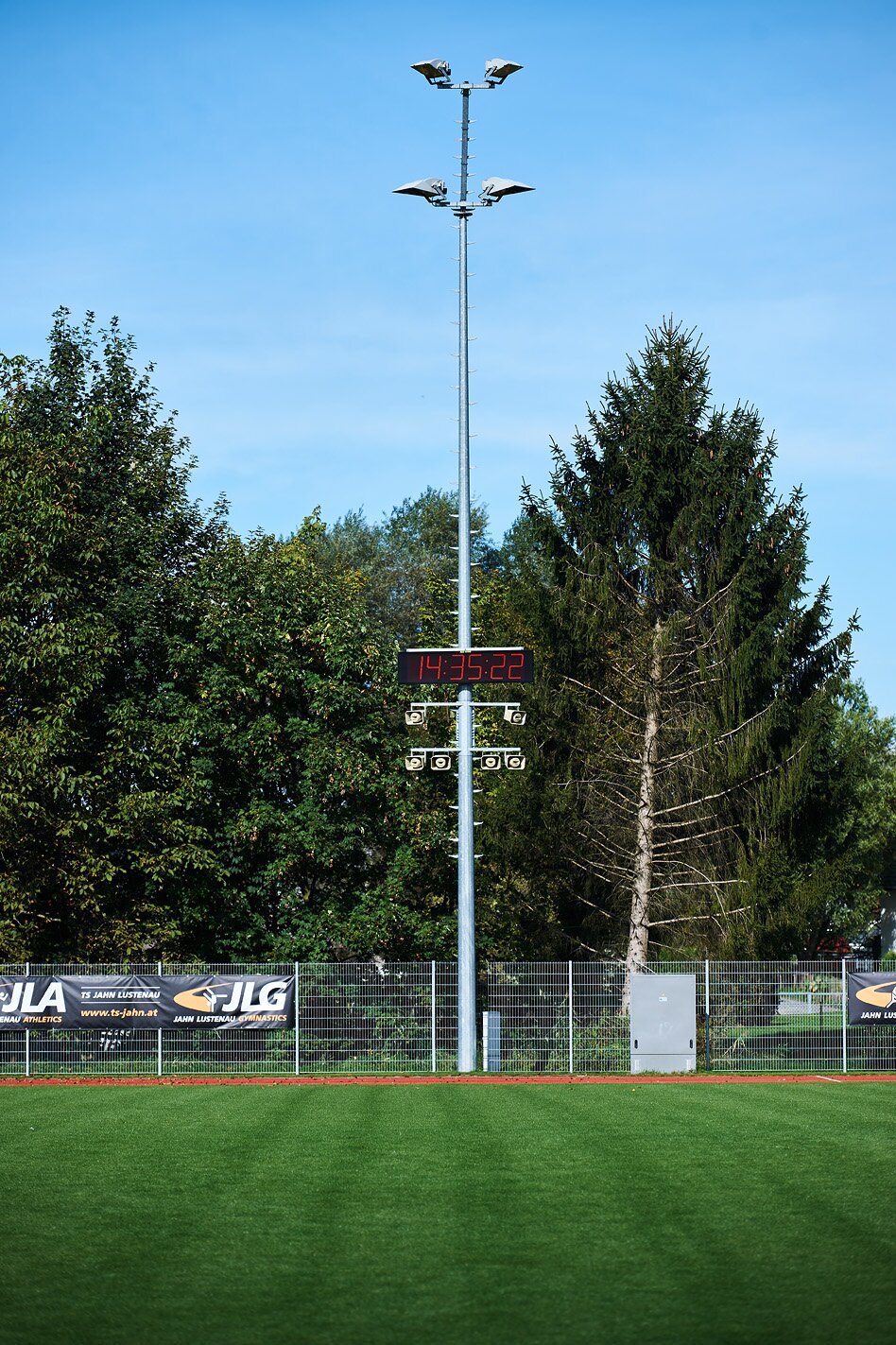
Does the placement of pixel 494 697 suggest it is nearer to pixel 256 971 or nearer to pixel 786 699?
pixel 786 699

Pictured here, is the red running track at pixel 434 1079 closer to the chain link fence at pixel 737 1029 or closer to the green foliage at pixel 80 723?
the chain link fence at pixel 737 1029

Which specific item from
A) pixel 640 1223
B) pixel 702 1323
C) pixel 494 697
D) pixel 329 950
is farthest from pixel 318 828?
pixel 702 1323

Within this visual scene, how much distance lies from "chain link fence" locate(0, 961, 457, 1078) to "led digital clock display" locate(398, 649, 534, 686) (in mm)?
5295

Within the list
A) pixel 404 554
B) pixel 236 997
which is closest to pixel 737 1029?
pixel 236 997

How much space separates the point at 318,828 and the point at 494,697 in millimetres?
5776

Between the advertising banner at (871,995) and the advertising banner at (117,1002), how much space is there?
36.7 feet

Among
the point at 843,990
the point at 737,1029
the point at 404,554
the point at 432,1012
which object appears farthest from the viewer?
the point at 404,554

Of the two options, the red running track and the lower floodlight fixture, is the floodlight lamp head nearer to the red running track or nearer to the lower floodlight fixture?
the lower floodlight fixture

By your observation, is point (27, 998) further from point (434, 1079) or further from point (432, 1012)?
point (434, 1079)

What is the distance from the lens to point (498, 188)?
90.8ft

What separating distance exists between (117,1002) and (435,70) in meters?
17.9

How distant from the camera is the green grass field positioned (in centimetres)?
765

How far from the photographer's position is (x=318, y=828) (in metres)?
31.3

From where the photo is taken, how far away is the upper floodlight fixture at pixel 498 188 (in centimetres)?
2753
